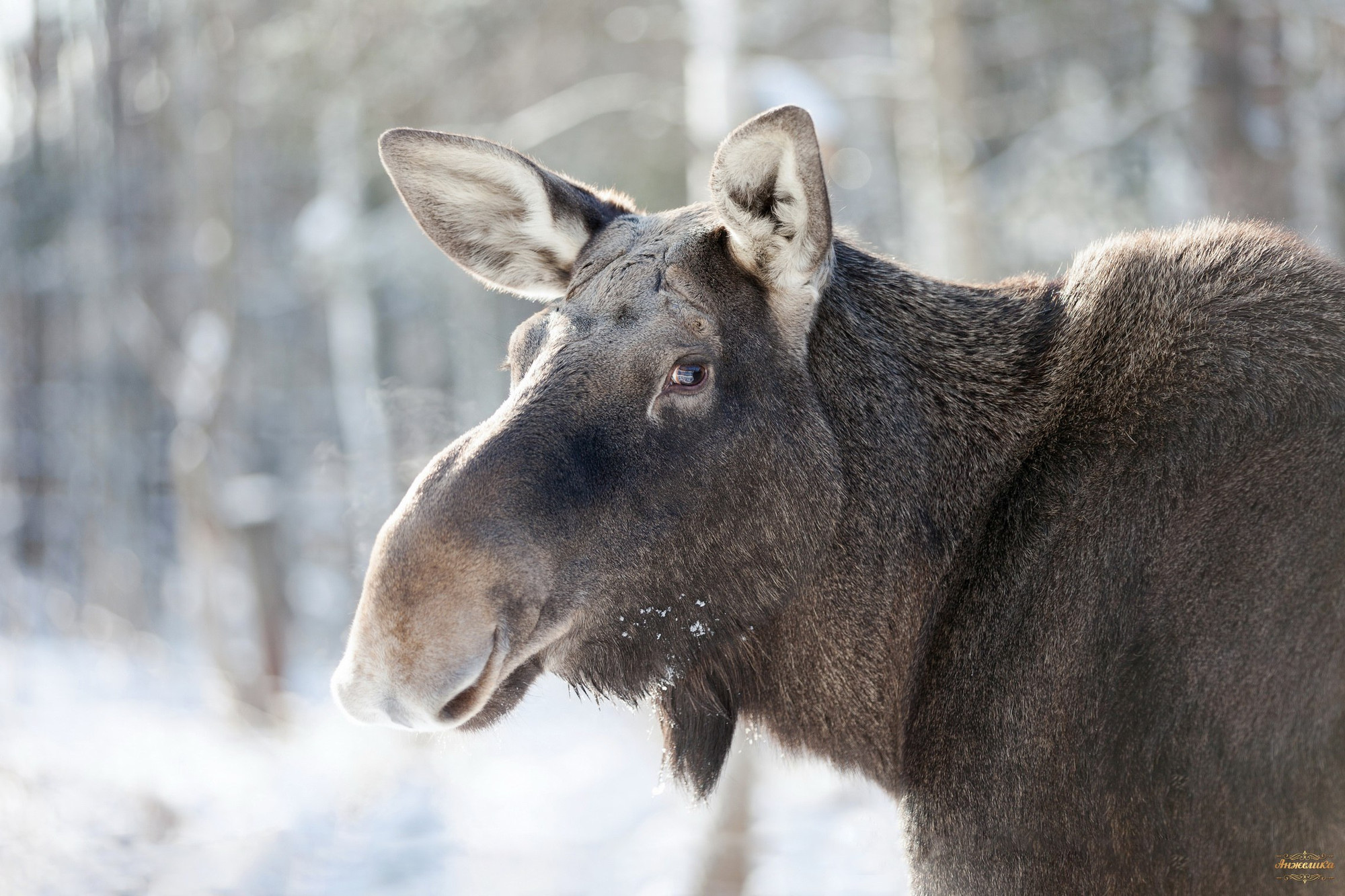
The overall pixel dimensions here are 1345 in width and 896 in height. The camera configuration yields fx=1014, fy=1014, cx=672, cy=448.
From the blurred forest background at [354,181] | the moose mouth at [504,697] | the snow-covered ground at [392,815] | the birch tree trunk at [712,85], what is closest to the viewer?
the moose mouth at [504,697]

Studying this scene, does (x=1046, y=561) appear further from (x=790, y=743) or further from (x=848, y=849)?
(x=848, y=849)

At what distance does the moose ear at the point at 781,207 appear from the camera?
8.00ft

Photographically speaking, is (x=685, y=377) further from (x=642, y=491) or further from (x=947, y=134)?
(x=947, y=134)

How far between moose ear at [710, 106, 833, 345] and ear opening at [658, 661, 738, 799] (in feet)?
3.34

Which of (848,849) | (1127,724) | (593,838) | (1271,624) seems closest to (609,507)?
(1127,724)

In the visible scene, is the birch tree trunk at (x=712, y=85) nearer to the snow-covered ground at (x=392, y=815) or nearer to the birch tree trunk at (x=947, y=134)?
the birch tree trunk at (x=947, y=134)

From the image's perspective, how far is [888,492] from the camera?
2.72 m

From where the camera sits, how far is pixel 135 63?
430 inches

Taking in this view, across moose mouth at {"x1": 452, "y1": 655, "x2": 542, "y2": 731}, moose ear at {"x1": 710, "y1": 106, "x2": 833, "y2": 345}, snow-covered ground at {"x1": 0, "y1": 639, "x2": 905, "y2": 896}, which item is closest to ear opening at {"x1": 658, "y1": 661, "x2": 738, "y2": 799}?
snow-covered ground at {"x1": 0, "y1": 639, "x2": 905, "y2": 896}

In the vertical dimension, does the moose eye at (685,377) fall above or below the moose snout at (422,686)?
above

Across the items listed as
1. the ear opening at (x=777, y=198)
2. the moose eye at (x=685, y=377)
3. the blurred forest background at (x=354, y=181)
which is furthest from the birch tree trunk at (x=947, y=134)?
the moose eye at (x=685, y=377)

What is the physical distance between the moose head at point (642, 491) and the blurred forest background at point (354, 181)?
345cm

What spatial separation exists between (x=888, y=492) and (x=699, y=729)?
87 cm

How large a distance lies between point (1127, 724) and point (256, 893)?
193 inches
